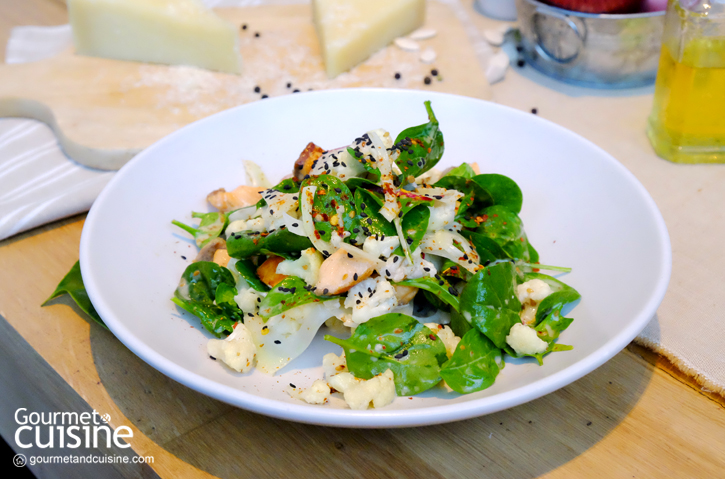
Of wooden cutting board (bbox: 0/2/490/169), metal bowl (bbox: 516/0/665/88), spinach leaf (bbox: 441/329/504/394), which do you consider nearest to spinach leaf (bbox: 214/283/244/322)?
spinach leaf (bbox: 441/329/504/394)

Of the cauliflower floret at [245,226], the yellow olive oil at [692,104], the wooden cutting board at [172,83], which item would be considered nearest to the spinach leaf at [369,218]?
the cauliflower floret at [245,226]

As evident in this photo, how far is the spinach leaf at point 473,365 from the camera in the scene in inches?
38.0

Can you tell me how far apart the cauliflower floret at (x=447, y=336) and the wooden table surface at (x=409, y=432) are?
0.46 ft

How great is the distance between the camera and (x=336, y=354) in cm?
113

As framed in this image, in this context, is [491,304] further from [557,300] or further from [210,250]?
[210,250]

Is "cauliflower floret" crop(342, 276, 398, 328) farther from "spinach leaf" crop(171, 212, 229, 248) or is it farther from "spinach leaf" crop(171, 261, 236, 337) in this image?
"spinach leaf" crop(171, 212, 229, 248)

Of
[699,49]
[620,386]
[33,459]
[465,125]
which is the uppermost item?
[699,49]

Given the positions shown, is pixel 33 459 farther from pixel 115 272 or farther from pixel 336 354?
pixel 336 354

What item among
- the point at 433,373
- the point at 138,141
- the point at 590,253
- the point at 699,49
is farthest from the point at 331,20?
the point at 433,373

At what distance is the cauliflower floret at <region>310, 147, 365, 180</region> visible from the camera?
Answer: 1226mm

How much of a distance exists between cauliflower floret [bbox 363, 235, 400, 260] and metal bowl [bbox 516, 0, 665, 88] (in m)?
1.37

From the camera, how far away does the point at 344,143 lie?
168 centimetres

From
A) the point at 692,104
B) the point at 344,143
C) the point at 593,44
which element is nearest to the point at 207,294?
the point at 344,143

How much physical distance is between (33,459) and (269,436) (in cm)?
67
